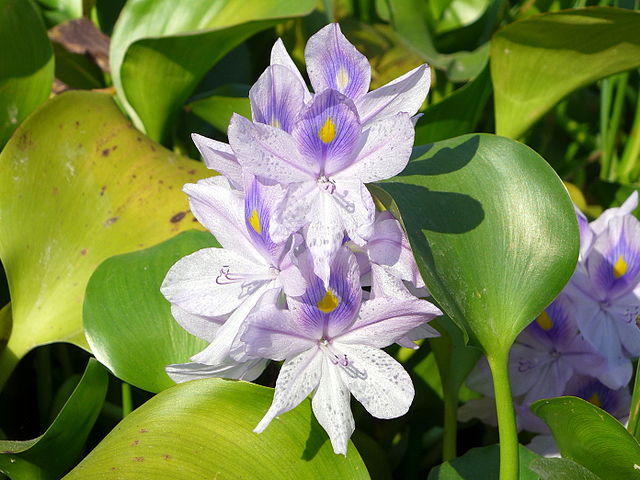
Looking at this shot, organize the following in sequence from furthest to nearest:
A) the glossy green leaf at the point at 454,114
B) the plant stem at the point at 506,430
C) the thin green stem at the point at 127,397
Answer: the glossy green leaf at the point at 454,114, the thin green stem at the point at 127,397, the plant stem at the point at 506,430

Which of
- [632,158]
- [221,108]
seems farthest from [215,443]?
[632,158]

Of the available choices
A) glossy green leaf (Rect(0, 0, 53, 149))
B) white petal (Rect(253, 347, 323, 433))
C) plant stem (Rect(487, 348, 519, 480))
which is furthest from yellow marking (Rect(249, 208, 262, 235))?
glossy green leaf (Rect(0, 0, 53, 149))

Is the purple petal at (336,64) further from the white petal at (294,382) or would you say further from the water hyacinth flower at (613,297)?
the water hyacinth flower at (613,297)

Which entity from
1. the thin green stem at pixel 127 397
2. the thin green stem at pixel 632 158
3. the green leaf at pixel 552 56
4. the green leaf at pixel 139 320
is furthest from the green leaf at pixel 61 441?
the thin green stem at pixel 632 158

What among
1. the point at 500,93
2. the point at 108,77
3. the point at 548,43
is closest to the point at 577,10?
the point at 548,43

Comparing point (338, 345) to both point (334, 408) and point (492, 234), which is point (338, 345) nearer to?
point (334, 408)

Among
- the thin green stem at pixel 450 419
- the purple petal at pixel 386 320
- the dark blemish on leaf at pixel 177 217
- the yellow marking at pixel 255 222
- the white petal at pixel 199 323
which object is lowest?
the thin green stem at pixel 450 419

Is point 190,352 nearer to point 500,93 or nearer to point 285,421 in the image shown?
point 285,421
